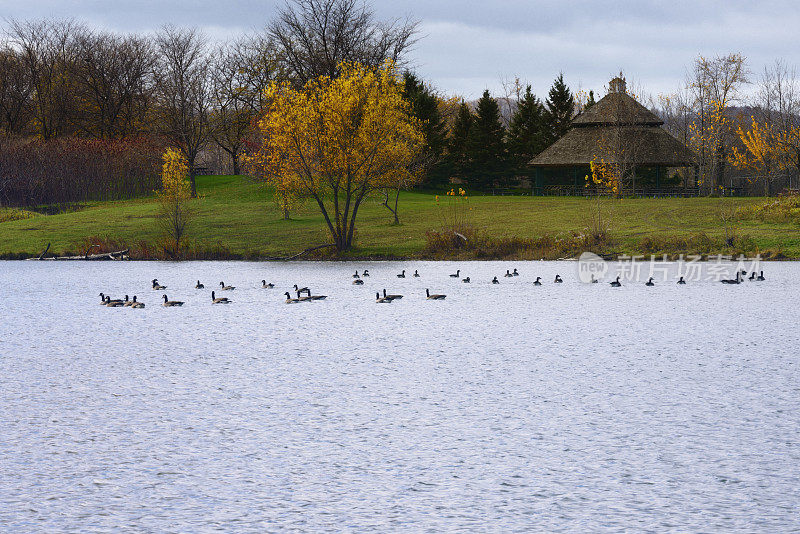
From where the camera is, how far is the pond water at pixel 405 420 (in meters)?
7.10

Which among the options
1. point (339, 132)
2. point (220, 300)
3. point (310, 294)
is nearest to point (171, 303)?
point (220, 300)

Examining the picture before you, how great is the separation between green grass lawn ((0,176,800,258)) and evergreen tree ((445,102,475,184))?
42.9 feet

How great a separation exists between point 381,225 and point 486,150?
28561 millimetres

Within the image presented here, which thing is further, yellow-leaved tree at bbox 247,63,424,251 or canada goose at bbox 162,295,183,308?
yellow-leaved tree at bbox 247,63,424,251

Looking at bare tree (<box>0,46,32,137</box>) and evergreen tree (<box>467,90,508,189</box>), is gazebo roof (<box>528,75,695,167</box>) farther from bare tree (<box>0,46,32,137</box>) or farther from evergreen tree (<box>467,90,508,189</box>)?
bare tree (<box>0,46,32,137</box>)

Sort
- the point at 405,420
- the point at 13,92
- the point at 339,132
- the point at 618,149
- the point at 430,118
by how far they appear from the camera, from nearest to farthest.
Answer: the point at 405,420 → the point at 339,132 → the point at 618,149 → the point at 430,118 → the point at 13,92

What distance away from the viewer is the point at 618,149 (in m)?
57.3

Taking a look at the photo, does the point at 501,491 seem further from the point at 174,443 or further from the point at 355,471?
the point at 174,443

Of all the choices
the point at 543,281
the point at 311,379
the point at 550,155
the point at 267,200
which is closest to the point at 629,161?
the point at 550,155

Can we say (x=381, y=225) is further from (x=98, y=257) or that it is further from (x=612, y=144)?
(x=612, y=144)

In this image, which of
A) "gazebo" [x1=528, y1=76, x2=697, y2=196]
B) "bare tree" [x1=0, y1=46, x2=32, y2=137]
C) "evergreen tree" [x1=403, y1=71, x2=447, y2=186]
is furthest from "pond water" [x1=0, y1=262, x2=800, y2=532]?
"bare tree" [x1=0, y1=46, x2=32, y2=137]

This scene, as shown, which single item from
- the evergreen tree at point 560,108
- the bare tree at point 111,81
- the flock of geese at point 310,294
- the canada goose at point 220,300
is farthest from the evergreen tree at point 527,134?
the canada goose at point 220,300

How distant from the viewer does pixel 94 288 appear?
27.0 m

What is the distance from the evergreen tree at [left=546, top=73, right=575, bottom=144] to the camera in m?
72.3
